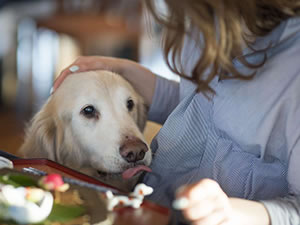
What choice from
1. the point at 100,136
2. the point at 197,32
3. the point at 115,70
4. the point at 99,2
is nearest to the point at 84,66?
the point at 115,70

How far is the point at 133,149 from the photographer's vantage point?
3.62ft

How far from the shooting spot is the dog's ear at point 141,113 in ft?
4.43

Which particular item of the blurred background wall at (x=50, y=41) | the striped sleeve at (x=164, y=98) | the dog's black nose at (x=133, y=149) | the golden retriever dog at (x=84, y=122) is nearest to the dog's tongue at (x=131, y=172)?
the dog's black nose at (x=133, y=149)

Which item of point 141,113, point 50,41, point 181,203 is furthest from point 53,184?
point 50,41

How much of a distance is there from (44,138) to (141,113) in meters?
0.34

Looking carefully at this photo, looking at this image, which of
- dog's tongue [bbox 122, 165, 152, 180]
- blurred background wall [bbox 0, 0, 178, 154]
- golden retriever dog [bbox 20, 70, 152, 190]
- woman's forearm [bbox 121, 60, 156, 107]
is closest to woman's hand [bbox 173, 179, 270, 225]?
dog's tongue [bbox 122, 165, 152, 180]

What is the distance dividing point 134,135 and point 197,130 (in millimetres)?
305

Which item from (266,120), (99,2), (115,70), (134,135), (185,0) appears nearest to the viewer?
(185,0)

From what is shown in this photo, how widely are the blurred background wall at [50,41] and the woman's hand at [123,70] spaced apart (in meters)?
2.16

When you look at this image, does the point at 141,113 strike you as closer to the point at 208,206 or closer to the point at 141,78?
the point at 141,78

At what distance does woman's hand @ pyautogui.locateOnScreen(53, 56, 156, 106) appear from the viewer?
50.2 inches

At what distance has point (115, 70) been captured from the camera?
4.33ft

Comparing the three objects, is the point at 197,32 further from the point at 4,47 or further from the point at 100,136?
the point at 4,47

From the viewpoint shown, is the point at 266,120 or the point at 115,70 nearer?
the point at 266,120
